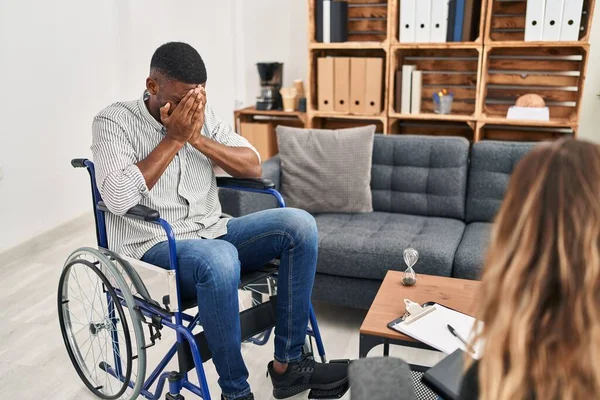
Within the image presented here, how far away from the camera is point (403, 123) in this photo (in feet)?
12.6

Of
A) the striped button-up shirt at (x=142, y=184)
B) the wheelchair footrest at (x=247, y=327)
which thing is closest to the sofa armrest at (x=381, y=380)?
the wheelchair footrest at (x=247, y=327)

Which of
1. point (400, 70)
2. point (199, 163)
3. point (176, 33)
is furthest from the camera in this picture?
point (176, 33)

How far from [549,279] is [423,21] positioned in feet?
9.57

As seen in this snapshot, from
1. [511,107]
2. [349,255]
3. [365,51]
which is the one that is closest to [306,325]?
[349,255]

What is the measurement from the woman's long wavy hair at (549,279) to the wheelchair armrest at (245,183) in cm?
126

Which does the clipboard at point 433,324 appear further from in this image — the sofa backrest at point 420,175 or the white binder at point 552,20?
the white binder at point 552,20

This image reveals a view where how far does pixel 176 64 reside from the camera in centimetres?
173

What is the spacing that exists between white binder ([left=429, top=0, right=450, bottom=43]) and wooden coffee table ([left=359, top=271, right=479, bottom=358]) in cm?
→ 185

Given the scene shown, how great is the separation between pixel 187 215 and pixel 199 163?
19 centimetres

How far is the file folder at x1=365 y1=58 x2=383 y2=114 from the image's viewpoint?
3518mm

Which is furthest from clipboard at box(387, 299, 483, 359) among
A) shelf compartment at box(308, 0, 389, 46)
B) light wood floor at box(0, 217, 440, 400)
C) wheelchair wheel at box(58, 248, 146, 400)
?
shelf compartment at box(308, 0, 389, 46)

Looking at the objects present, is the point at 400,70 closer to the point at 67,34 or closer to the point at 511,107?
the point at 511,107

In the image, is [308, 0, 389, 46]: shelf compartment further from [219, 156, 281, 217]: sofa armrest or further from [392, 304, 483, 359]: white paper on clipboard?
[392, 304, 483, 359]: white paper on clipboard

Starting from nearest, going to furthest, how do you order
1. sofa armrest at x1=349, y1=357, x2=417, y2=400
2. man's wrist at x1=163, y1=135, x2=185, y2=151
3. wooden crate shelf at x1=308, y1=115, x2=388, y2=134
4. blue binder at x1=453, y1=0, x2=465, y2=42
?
1. sofa armrest at x1=349, y1=357, x2=417, y2=400
2. man's wrist at x1=163, y1=135, x2=185, y2=151
3. blue binder at x1=453, y1=0, x2=465, y2=42
4. wooden crate shelf at x1=308, y1=115, x2=388, y2=134
